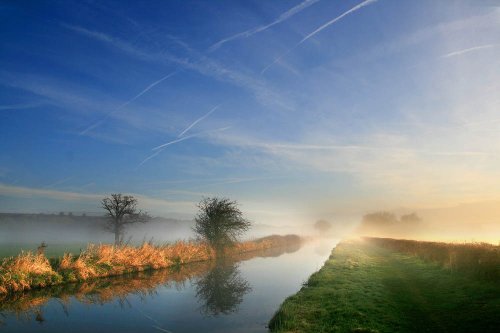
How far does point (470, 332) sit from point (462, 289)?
7708 millimetres

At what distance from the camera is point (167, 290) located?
872 inches

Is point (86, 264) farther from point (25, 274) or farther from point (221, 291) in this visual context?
point (221, 291)

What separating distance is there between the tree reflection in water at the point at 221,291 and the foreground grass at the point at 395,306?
341cm

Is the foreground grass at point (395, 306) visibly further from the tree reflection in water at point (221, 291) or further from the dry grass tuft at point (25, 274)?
the dry grass tuft at point (25, 274)

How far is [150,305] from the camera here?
17.9 metres

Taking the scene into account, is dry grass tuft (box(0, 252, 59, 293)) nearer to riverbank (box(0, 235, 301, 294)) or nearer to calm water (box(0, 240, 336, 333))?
riverbank (box(0, 235, 301, 294))

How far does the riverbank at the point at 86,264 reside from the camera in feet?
64.2

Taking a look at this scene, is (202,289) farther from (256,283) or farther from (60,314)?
(60,314)

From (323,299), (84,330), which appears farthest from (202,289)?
(84,330)

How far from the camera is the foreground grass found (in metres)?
12.4

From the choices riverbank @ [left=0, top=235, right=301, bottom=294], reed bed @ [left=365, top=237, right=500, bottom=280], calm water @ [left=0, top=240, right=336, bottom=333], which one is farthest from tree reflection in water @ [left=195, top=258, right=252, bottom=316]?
reed bed @ [left=365, top=237, right=500, bottom=280]

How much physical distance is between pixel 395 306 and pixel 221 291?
1100 cm

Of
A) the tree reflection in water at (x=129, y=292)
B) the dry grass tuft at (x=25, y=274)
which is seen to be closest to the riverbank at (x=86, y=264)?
the dry grass tuft at (x=25, y=274)

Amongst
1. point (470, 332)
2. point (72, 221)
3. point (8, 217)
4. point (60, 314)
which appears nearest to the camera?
point (470, 332)
